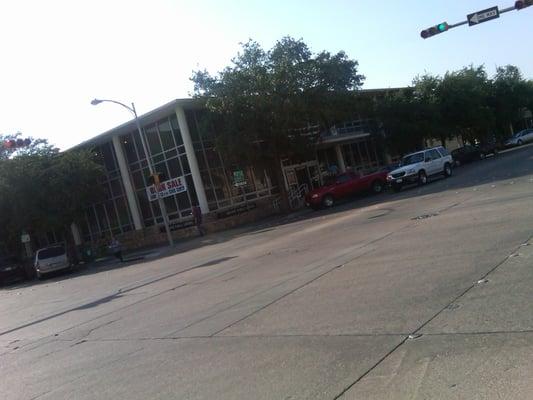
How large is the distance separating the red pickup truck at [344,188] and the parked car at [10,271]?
17.0m

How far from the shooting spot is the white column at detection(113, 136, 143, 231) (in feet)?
133

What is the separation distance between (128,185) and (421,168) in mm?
20861

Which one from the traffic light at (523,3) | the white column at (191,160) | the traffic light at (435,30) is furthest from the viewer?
the white column at (191,160)

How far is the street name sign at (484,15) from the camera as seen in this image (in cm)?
2331

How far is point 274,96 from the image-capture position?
3128 cm

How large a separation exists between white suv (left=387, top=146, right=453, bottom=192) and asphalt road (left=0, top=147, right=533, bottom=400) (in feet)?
53.2

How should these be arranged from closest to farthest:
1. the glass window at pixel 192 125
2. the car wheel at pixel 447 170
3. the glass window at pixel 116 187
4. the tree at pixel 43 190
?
the car wheel at pixel 447 170
the tree at pixel 43 190
the glass window at pixel 192 125
the glass window at pixel 116 187

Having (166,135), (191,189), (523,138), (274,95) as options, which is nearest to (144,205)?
(191,189)

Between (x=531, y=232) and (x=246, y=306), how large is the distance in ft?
16.1

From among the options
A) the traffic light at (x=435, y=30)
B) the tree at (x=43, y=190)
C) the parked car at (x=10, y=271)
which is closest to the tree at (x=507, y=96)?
the traffic light at (x=435, y=30)

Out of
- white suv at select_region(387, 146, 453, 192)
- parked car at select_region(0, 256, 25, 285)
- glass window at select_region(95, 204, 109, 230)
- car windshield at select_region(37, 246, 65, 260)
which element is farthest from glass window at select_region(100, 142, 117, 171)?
white suv at select_region(387, 146, 453, 192)

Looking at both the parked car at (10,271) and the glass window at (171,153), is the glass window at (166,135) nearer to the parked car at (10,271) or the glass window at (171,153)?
the glass window at (171,153)

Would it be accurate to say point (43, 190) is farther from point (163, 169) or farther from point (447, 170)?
point (447, 170)

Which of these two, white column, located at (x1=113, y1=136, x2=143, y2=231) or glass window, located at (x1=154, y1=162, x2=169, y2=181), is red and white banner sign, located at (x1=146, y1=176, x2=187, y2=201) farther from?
white column, located at (x1=113, y1=136, x2=143, y2=231)
